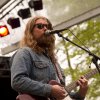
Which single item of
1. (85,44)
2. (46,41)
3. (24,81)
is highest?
(46,41)

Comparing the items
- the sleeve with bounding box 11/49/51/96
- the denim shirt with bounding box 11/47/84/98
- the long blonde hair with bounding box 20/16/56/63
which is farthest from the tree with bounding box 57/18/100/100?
the sleeve with bounding box 11/49/51/96

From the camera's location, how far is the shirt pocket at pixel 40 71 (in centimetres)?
301

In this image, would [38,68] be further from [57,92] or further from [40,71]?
[57,92]

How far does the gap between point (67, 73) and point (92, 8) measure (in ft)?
4.79

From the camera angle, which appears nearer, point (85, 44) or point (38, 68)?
point (38, 68)

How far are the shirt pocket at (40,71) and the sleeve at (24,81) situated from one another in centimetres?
7

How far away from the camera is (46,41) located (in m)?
3.12

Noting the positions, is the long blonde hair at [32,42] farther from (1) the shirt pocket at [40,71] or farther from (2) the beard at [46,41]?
(1) the shirt pocket at [40,71]

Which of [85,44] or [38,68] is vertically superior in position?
[38,68]

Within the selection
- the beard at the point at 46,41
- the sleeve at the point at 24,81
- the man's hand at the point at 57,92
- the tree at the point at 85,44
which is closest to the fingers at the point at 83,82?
the man's hand at the point at 57,92

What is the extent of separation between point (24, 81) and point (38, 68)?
191mm

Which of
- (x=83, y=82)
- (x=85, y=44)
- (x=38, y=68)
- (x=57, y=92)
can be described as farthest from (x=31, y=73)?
(x=85, y=44)

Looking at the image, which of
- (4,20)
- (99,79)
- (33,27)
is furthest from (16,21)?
(33,27)

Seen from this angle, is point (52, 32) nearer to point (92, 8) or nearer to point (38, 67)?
point (38, 67)
